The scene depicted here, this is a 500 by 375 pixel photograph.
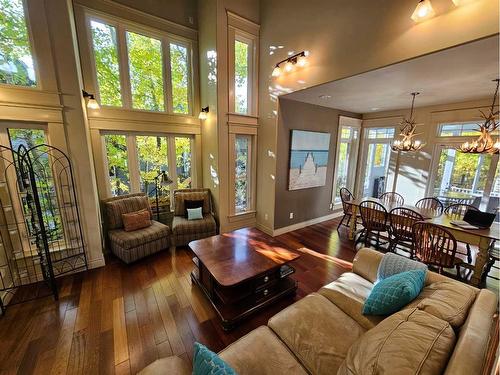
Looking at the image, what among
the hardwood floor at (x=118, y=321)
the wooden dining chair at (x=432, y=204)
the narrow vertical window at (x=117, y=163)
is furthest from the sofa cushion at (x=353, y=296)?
the narrow vertical window at (x=117, y=163)

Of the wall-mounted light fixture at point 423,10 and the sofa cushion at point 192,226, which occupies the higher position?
the wall-mounted light fixture at point 423,10

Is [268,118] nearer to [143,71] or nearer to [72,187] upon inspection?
[143,71]

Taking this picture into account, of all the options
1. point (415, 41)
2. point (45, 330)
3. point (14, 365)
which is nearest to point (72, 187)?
point (45, 330)

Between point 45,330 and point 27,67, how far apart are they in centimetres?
291

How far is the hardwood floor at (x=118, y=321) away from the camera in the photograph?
1762 mm

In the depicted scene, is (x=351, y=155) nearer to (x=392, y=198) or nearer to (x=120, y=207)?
(x=392, y=198)

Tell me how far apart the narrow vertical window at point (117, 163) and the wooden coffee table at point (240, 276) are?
207cm

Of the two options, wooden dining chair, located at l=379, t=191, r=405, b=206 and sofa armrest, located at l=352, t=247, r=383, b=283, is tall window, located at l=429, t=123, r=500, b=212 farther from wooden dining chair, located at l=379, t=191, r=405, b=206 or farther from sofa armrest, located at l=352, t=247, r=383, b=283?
sofa armrest, located at l=352, t=247, r=383, b=283

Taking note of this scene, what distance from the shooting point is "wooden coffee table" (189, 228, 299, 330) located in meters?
2.08

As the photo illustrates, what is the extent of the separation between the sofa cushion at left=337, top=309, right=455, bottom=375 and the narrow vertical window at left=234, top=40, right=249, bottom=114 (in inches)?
146

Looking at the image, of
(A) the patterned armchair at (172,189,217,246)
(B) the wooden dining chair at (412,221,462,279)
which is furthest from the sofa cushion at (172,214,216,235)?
(B) the wooden dining chair at (412,221,462,279)

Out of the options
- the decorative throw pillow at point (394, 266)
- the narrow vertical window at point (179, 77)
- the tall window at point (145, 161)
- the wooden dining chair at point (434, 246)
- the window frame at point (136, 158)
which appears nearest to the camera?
the decorative throw pillow at point (394, 266)

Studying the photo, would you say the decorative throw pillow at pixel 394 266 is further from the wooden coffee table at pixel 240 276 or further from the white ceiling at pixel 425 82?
the white ceiling at pixel 425 82

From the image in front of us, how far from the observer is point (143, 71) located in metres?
3.71
